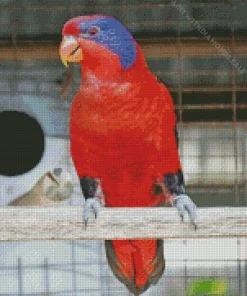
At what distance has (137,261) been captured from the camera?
4.44 ft

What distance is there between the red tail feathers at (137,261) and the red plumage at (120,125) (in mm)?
131

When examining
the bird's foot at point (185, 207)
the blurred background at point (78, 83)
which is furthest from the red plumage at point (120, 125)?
the blurred background at point (78, 83)

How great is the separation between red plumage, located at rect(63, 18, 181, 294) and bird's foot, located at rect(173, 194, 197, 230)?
0.34ft

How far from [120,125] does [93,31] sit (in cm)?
20

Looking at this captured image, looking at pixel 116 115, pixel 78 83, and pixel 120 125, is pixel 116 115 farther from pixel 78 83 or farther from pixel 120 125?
pixel 78 83

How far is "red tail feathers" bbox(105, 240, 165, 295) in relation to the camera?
134 centimetres

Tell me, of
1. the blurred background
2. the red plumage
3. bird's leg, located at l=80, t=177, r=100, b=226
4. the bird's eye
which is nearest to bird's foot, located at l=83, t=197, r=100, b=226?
bird's leg, located at l=80, t=177, r=100, b=226

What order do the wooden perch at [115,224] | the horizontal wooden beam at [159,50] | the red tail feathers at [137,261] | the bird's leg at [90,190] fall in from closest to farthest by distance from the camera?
1. the wooden perch at [115,224]
2. the bird's leg at [90,190]
3. the red tail feathers at [137,261]
4. the horizontal wooden beam at [159,50]

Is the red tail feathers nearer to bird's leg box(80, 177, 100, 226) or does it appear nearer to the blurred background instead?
bird's leg box(80, 177, 100, 226)

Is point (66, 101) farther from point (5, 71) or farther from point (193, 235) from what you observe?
point (193, 235)

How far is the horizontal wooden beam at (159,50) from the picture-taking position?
167 cm

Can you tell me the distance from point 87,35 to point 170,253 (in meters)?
0.94

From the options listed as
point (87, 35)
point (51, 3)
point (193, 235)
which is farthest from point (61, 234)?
point (51, 3)

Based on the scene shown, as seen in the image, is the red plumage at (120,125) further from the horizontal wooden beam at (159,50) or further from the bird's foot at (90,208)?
the horizontal wooden beam at (159,50)
